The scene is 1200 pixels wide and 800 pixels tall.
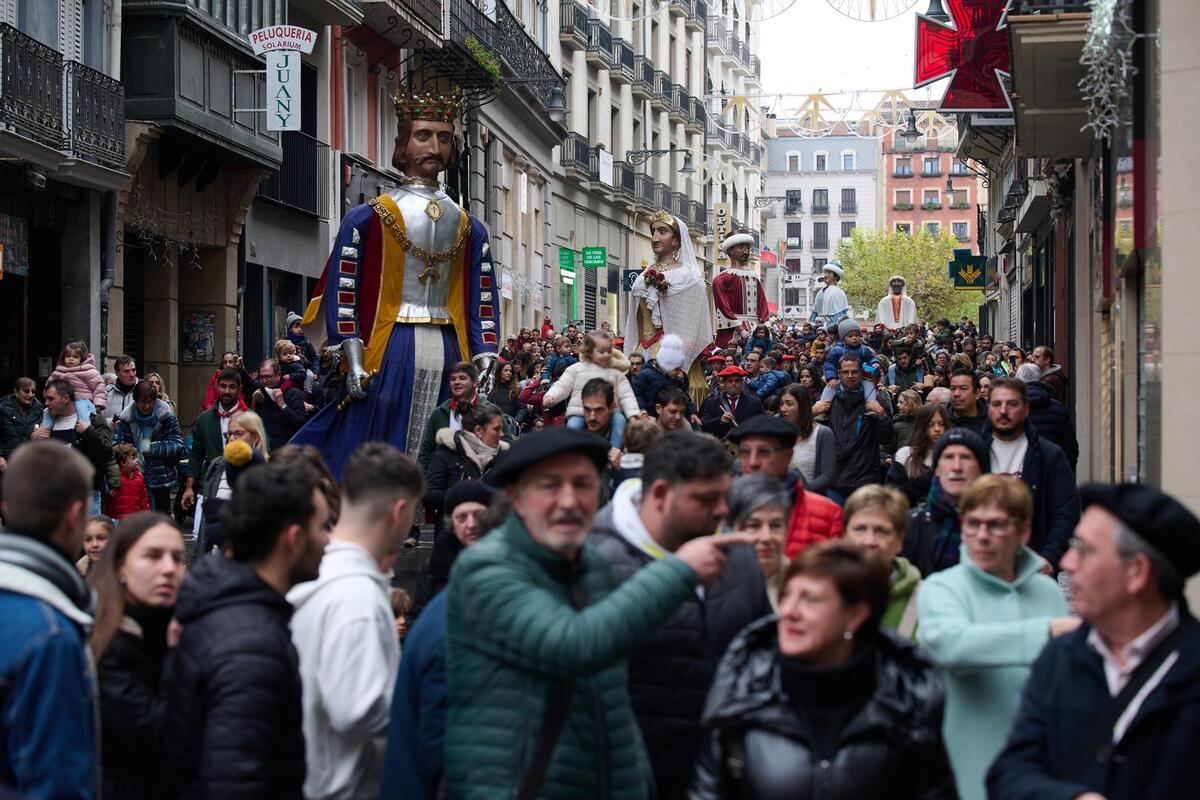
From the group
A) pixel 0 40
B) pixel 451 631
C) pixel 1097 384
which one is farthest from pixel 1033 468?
pixel 0 40

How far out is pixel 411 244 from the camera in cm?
1052

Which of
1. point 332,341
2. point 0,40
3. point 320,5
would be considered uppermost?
point 320,5

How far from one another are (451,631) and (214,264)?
2183cm

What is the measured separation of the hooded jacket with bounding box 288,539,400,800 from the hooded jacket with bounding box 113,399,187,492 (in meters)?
10.6

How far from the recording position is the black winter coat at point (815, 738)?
13.0ft

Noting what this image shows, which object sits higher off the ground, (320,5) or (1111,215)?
(320,5)

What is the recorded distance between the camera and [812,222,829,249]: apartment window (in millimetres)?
126938

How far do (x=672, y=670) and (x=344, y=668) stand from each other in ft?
2.78

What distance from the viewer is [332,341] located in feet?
34.3

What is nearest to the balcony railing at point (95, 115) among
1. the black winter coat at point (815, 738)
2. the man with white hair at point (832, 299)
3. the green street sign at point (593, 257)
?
the man with white hair at point (832, 299)

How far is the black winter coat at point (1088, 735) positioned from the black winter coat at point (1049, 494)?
4.33 metres

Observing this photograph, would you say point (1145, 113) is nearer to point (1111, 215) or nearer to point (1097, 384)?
point (1111, 215)

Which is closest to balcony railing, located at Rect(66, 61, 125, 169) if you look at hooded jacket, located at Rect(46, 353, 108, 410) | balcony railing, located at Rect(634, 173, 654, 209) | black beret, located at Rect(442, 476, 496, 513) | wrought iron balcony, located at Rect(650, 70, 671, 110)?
hooded jacket, located at Rect(46, 353, 108, 410)

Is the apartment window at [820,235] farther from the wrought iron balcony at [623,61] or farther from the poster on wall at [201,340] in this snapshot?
the poster on wall at [201,340]
